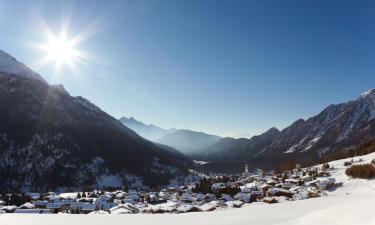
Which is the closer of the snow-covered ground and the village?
the snow-covered ground

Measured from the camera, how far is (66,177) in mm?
171375

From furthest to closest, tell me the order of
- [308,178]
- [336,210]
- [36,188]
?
[36,188], [308,178], [336,210]

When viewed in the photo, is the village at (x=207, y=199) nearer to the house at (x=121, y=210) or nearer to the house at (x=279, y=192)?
the house at (x=279, y=192)

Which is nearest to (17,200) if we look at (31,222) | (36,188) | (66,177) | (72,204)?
(72,204)

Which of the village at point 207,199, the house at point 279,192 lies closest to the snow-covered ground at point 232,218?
the village at point 207,199

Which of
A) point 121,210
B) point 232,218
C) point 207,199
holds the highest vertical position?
point 232,218

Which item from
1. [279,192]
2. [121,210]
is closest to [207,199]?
[279,192]

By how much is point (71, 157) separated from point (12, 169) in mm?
28763

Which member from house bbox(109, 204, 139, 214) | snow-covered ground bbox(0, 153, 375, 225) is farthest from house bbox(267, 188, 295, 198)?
snow-covered ground bbox(0, 153, 375, 225)

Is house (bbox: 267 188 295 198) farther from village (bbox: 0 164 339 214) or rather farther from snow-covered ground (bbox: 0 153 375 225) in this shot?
snow-covered ground (bbox: 0 153 375 225)

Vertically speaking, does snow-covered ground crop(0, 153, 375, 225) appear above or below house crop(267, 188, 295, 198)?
above

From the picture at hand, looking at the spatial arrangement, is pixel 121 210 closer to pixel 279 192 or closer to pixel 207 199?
pixel 279 192

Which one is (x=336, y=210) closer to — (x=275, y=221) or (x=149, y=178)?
(x=275, y=221)

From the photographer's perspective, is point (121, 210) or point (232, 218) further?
point (121, 210)
